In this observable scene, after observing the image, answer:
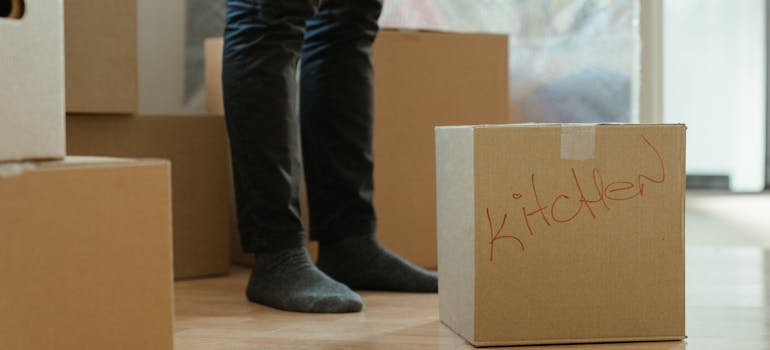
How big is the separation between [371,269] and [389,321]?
0.77ft

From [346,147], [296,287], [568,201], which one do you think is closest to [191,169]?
[346,147]

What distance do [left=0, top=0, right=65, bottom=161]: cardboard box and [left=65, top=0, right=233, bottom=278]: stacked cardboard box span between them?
2.11ft

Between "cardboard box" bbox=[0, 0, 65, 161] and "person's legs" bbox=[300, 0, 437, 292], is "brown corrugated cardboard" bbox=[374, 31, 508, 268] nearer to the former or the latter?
"person's legs" bbox=[300, 0, 437, 292]

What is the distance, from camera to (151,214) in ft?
2.84

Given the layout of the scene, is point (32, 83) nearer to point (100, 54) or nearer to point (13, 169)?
point (13, 169)

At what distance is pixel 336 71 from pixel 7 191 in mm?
731

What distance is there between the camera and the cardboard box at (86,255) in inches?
31.3

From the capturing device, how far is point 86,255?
0.83m

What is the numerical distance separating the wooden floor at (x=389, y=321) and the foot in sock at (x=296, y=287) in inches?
0.6

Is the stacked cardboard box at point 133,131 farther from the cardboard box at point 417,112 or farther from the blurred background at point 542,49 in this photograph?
the blurred background at point 542,49

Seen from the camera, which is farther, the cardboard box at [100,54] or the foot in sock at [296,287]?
the cardboard box at [100,54]

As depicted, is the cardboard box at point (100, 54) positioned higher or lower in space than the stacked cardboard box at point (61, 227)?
higher

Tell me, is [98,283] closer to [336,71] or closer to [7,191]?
[7,191]

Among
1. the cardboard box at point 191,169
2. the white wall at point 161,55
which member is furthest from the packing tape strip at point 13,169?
the white wall at point 161,55
